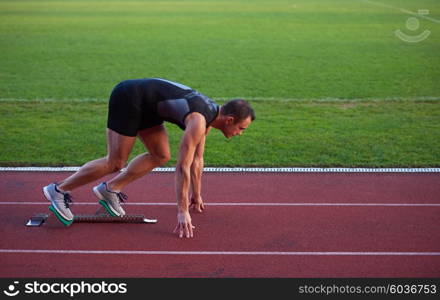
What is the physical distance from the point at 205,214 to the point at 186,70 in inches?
394

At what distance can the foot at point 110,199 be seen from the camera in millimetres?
7062

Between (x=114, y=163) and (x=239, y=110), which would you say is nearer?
(x=239, y=110)

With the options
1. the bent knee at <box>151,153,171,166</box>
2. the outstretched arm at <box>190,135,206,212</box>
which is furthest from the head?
the bent knee at <box>151,153,171,166</box>

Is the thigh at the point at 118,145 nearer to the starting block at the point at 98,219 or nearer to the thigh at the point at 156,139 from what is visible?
the thigh at the point at 156,139

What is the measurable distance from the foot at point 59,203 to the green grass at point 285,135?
243 cm

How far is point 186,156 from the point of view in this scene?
20.5 feet

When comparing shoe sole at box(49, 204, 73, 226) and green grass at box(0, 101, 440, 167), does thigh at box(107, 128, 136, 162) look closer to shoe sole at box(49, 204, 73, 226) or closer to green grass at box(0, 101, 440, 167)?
shoe sole at box(49, 204, 73, 226)

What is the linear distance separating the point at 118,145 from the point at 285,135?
466cm

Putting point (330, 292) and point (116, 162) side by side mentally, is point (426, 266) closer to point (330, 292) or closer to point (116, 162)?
point (330, 292)

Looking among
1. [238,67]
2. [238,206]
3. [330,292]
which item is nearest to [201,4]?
[238,67]

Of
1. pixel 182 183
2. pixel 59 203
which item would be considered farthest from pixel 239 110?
pixel 59 203

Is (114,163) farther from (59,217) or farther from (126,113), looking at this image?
(59,217)

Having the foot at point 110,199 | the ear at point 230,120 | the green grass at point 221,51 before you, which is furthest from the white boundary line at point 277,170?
the green grass at point 221,51

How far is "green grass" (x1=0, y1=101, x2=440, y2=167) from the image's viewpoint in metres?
9.57
